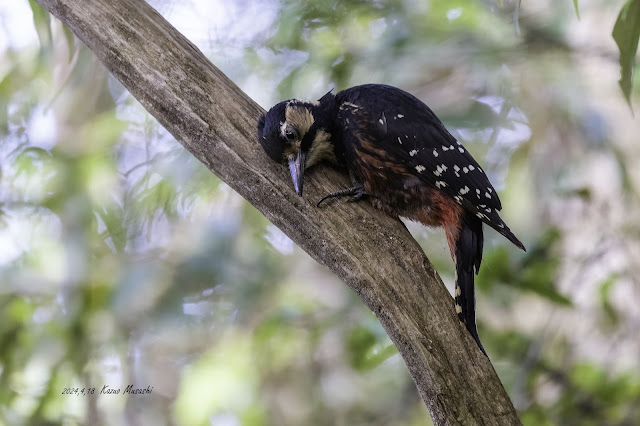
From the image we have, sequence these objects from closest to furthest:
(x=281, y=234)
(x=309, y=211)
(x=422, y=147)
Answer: (x=309, y=211) < (x=422, y=147) < (x=281, y=234)

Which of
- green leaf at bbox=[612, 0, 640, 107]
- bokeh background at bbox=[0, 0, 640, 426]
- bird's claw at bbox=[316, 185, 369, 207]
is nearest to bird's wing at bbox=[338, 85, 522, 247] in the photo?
bird's claw at bbox=[316, 185, 369, 207]

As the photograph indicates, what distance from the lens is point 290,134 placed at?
127cm

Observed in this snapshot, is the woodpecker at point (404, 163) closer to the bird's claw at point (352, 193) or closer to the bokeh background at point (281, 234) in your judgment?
the bird's claw at point (352, 193)

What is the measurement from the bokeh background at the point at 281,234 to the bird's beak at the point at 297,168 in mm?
847

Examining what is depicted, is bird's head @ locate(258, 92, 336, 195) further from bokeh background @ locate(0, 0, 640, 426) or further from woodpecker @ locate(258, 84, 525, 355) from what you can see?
bokeh background @ locate(0, 0, 640, 426)

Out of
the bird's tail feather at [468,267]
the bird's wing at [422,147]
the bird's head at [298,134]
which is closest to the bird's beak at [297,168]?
the bird's head at [298,134]

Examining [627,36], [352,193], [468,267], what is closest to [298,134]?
[352,193]

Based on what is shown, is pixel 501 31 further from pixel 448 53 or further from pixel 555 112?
pixel 555 112

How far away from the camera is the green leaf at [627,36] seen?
3.51ft

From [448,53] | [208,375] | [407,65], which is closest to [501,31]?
[448,53]

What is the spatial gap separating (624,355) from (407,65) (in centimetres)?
145

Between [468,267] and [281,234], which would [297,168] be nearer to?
[468,267]

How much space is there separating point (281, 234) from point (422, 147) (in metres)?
0.92

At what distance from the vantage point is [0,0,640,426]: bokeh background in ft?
6.75
